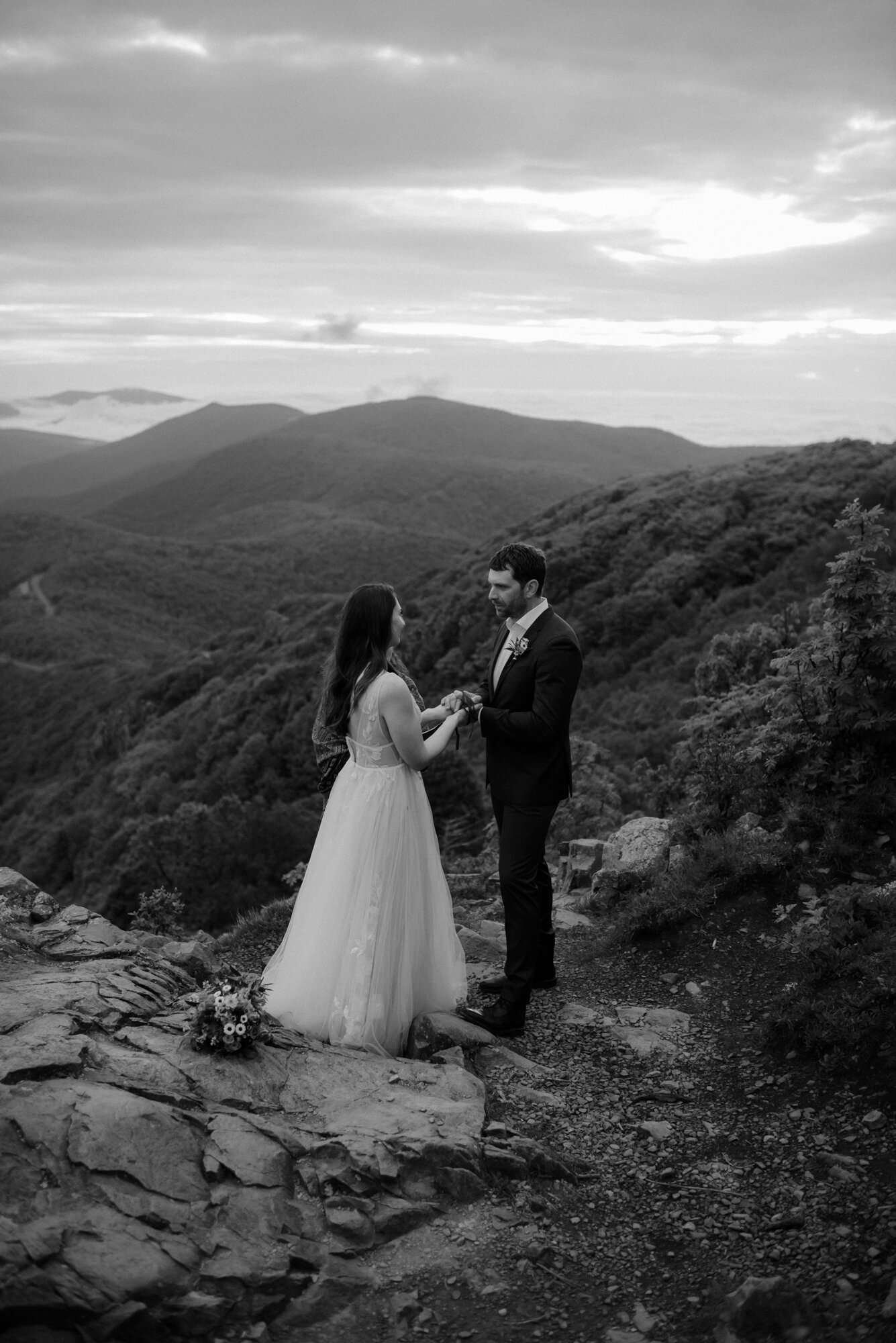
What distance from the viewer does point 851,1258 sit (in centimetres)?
418

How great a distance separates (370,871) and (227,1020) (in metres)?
1.23

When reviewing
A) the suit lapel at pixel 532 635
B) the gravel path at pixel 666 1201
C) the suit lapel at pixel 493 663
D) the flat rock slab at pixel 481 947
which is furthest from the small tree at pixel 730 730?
the suit lapel at pixel 532 635

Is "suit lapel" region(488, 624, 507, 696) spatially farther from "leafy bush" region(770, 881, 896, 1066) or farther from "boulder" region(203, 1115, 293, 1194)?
"boulder" region(203, 1115, 293, 1194)

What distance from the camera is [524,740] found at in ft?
20.1

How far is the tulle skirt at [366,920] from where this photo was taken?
19.7ft

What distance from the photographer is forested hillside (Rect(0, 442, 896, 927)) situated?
703 inches

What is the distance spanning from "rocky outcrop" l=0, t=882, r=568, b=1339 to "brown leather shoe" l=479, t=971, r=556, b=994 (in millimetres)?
771

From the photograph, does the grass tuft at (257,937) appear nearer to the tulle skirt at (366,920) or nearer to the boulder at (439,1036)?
the tulle skirt at (366,920)

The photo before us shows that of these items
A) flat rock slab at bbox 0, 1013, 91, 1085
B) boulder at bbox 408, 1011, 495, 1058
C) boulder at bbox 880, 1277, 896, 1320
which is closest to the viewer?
boulder at bbox 880, 1277, 896, 1320

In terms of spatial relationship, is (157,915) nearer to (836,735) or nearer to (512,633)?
(512,633)

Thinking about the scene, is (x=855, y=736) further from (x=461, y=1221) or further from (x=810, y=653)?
(x=461, y=1221)

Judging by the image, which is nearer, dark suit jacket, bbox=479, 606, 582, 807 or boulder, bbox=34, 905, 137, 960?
dark suit jacket, bbox=479, 606, 582, 807

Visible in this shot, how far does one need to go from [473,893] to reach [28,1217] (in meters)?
6.83

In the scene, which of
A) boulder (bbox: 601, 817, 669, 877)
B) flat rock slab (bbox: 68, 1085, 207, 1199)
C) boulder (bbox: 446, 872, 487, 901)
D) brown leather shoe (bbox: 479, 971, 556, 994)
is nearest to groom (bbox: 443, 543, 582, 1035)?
brown leather shoe (bbox: 479, 971, 556, 994)
